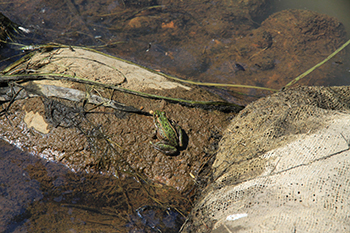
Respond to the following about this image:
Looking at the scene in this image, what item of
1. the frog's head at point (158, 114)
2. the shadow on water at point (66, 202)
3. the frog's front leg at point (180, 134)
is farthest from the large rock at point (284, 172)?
the frog's head at point (158, 114)

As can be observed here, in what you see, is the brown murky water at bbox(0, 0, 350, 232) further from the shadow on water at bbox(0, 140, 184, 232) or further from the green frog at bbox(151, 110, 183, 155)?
the green frog at bbox(151, 110, 183, 155)

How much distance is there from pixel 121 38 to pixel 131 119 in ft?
12.5

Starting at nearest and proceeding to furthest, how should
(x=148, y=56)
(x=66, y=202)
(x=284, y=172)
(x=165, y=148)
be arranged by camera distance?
(x=284, y=172), (x=66, y=202), (x=165, y=148), (x=148, y=56)

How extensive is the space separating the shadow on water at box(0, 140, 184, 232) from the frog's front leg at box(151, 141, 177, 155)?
1.87 feet

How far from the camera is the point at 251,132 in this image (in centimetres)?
278

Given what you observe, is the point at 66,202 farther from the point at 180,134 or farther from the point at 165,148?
the point at 180,134

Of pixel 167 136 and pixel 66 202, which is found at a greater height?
pixel 167 136

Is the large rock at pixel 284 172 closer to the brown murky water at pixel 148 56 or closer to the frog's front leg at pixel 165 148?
the frog's front leg at pixel 165 148

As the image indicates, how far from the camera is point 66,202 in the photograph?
2865 mm

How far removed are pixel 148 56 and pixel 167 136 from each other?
138 inches

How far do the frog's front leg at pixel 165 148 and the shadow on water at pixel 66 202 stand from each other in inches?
22.5

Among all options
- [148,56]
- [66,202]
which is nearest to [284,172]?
[66,202]

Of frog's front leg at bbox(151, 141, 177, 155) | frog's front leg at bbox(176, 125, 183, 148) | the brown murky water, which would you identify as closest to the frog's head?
frog's front leg at bbox(176, 125, 183, 148)

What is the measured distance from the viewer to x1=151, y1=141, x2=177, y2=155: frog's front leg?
2984 mm
